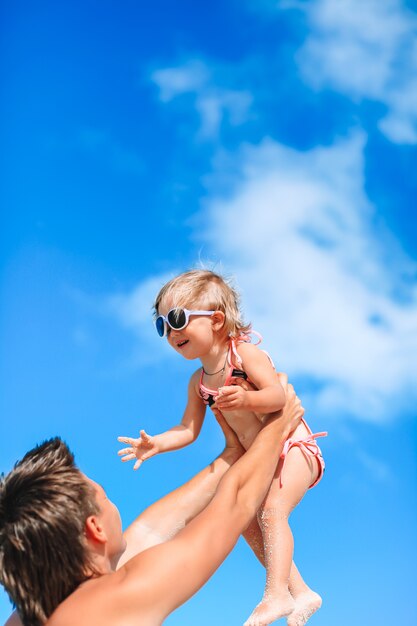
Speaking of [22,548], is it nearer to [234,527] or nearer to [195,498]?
[234,527]

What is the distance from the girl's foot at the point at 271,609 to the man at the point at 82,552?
1.01 m

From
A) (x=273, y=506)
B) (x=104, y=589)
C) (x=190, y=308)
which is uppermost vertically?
(x=190, y=308)

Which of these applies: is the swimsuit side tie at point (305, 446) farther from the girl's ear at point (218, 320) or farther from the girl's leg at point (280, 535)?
the girl's ear at point (218, 320)

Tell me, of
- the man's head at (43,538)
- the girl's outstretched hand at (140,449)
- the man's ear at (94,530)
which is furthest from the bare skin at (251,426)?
the man's head at (43,538)

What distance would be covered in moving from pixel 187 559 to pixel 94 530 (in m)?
0.55

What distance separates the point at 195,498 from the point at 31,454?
1.67 metres

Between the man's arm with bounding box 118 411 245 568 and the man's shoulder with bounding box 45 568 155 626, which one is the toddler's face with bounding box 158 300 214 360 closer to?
the man's arm with bounding box 118 411 245 568

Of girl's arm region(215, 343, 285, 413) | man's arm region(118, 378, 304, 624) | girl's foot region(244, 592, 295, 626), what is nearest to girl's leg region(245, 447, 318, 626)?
girl's foot region(244, 592, 295, 626)

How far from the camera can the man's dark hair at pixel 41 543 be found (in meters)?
3.54

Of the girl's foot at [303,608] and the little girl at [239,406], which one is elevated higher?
the little girl at [239,406]

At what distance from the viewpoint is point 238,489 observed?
4094 mm

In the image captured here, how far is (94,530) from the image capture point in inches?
146

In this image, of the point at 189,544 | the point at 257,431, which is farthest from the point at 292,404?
the point at 189,544

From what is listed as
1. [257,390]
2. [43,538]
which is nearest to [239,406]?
[257,390]
